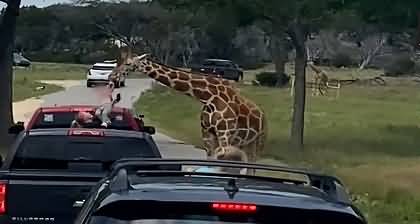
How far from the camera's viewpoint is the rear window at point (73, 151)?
11281mm

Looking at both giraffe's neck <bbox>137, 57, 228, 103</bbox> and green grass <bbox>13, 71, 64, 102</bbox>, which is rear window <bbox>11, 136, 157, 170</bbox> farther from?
green grass <bbox>13, 71, 64, 102</bbox>

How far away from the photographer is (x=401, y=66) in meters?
88.5

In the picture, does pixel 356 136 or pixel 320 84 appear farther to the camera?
pixel 320 84

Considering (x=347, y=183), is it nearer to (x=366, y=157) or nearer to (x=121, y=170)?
(x=366, y=157)

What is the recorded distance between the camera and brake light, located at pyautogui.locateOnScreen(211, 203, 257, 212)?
5.46 meters

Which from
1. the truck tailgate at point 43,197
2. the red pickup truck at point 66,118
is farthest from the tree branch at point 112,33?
the truck tailgate at point 43,197

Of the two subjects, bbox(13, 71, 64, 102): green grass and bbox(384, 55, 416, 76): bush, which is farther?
bbox(384, 55, 416, 76): bush

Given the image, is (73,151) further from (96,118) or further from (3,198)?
(96,118)

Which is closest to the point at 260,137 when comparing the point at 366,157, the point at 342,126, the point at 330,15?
the point at 366,157

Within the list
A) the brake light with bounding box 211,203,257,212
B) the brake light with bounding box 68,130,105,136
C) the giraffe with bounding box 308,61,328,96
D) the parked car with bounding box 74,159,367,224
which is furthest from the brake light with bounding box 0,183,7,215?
the giraffe with bounding box 308,61,328,96

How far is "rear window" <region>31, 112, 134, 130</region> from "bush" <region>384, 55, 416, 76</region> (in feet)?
236

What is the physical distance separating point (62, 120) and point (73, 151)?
562 centimetres

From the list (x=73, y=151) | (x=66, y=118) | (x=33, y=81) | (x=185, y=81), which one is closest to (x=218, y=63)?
(x=33, y=81)

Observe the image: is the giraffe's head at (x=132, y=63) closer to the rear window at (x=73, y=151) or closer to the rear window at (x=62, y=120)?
the rear window at (x=62, y=120)
